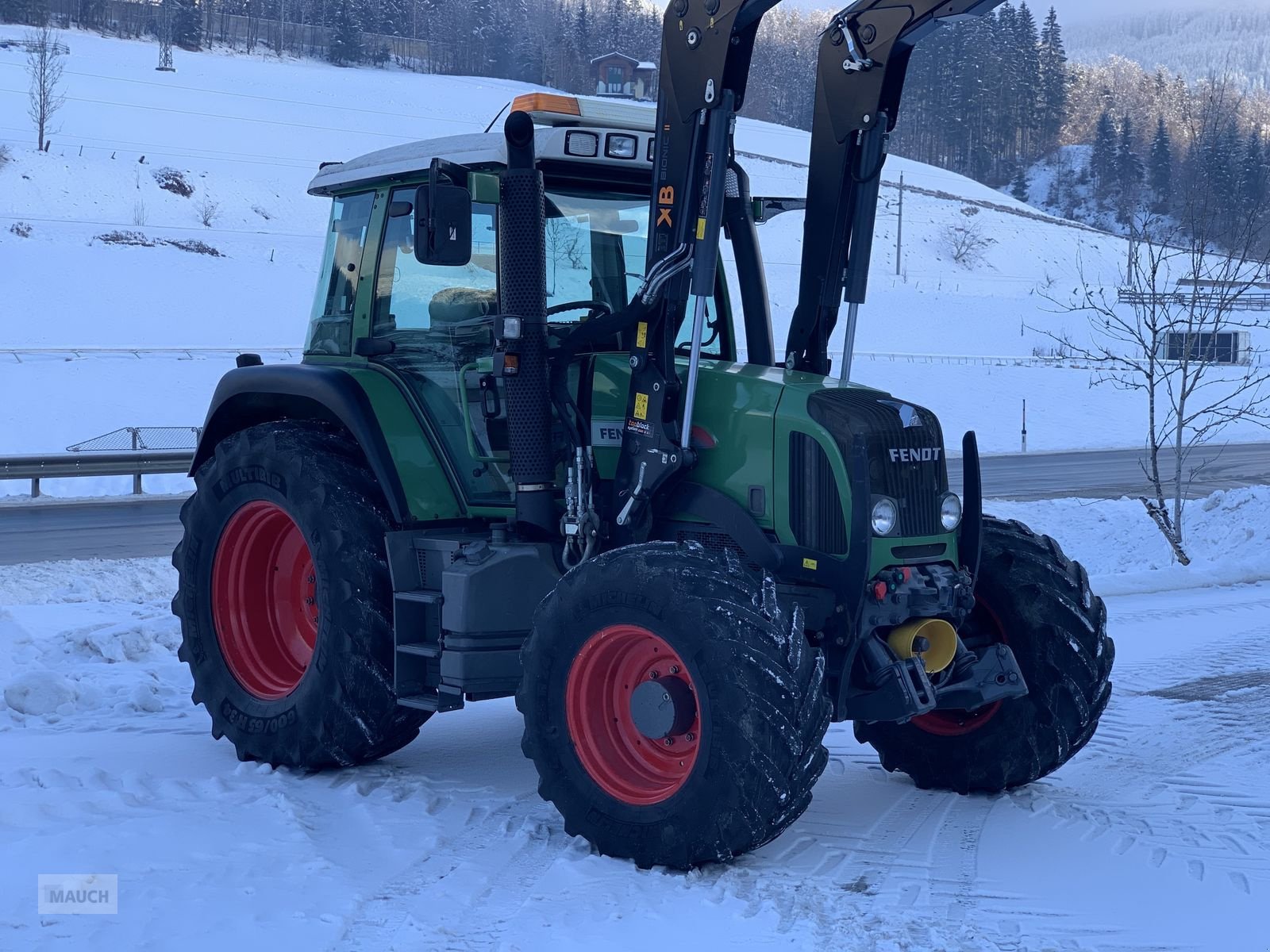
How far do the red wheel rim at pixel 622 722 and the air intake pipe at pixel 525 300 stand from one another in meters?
0.91

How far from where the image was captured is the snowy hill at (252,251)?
32.3 meters

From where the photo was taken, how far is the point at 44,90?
55781 mm

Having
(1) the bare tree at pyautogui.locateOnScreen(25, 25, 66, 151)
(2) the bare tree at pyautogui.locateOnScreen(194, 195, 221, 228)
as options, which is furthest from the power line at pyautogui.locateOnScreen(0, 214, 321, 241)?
(1) the bare tree at pyautogui.locateOnScreen(25, 25, 66, 151)

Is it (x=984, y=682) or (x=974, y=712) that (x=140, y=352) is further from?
(x=984, y=682)

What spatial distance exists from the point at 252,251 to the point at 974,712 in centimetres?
4457

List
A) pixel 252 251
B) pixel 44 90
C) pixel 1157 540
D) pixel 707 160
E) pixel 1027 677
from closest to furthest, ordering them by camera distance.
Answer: pixel 707 160, pixel 1027 677, pixel 1157 540, pixel 252 251, pixel 44 90

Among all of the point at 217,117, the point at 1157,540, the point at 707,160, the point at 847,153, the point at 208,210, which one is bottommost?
the point at 1157,540

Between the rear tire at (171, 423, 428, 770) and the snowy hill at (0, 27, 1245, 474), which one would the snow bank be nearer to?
the snowy hill at (0, 27, 1245, 474)

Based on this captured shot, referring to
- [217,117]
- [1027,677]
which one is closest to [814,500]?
[1027,677]

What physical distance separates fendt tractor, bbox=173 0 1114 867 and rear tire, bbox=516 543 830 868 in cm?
1

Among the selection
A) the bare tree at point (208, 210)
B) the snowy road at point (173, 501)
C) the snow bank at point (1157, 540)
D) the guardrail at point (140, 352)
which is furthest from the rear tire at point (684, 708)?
the bare tree at point (208, 210)

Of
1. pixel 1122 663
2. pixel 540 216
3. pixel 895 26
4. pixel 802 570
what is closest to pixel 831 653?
pixel 802 570

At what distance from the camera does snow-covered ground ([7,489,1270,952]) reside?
158 inches

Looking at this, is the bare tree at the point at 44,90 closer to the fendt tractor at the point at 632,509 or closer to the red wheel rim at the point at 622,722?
the fendt tractor at the point at 632,509
